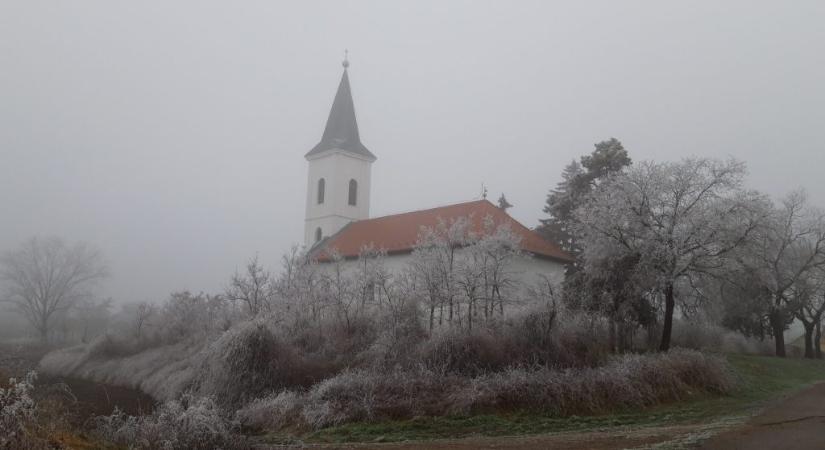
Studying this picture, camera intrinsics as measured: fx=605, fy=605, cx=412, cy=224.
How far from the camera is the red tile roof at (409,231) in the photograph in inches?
1308

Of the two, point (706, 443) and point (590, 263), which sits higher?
point (590, 263)

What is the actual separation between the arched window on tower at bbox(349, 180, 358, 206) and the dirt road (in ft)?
118

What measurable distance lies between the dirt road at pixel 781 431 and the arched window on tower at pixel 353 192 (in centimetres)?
3592

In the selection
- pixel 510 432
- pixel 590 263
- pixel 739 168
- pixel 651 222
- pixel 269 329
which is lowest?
pixel 510 432

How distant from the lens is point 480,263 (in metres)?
24.9

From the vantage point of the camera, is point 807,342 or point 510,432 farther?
point 807,342

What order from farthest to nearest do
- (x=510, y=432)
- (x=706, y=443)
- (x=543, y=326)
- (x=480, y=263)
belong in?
1. (x=480, y=263)
2. (x=543, y=326)
3. (x=510, y=432)
4. (x=706, y=443)

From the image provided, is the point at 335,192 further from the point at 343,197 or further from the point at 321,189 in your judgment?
the point at 321,189

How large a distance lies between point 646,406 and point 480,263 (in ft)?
36.2

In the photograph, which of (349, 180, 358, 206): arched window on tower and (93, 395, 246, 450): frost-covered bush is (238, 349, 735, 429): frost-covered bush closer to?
(93, 395, 246, 450): frost-covered bush

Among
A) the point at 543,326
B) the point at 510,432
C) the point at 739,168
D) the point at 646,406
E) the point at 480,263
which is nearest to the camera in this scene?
the point at 510,432

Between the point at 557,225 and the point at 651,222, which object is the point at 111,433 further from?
the point at 557,225

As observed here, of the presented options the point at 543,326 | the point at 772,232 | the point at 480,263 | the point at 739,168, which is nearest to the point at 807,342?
the point at 772,232

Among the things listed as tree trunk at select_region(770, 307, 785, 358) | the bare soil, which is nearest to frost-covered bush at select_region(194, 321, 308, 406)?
the bare soil
